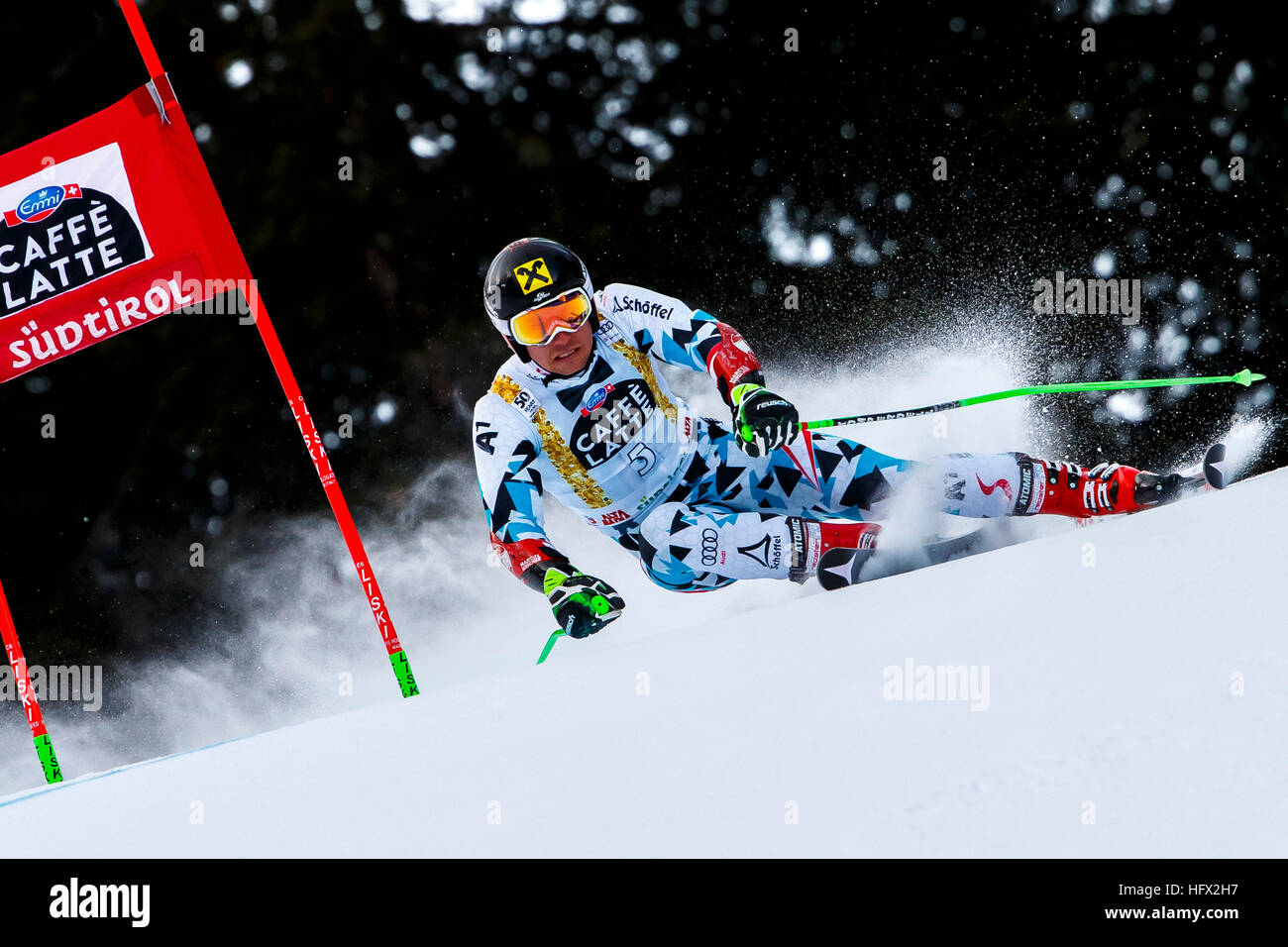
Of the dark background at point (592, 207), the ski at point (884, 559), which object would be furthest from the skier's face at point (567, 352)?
the dark background at point (592, 207)

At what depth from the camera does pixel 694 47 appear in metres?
9.78

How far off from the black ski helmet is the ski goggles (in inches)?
0.8

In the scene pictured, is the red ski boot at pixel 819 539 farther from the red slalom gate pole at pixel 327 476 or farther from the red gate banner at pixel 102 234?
the red gate banner at pixel 102 234

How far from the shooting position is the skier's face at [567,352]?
4.05 meters

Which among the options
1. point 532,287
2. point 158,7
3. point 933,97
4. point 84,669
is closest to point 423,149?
point 158,7

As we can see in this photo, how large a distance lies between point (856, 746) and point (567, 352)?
2.13m

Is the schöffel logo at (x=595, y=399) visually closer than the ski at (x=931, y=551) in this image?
No

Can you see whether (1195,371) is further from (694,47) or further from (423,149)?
(423,149)

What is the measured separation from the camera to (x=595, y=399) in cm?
414

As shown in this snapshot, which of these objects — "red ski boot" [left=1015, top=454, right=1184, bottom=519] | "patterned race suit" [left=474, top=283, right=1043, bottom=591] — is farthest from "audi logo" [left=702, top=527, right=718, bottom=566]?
"red ski boot" [left=1015, top=454, right=1184, bottom=519]

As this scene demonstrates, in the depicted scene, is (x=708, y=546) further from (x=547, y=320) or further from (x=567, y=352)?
(x=547, y=320)

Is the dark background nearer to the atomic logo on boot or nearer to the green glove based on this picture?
the atomic logo on boot

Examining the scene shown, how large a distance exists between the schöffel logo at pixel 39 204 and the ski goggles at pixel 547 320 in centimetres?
209

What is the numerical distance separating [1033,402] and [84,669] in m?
7.78
